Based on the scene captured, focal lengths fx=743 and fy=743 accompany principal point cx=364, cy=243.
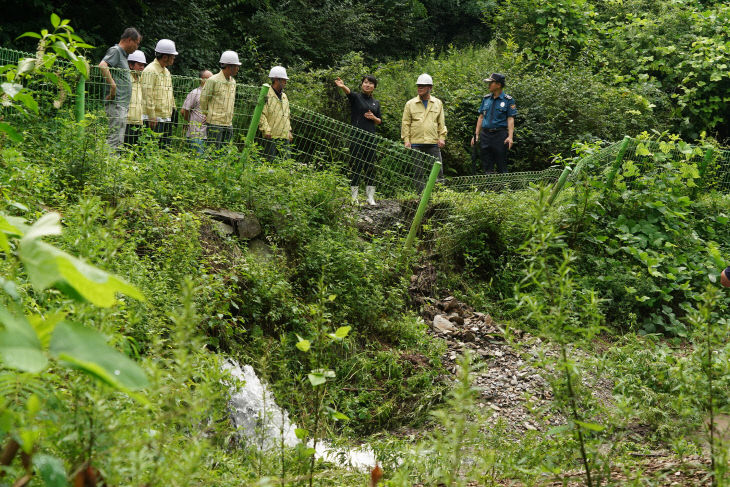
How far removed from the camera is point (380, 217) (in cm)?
827

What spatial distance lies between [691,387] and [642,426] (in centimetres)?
283

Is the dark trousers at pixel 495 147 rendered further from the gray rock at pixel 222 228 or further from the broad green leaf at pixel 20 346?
the broad green leaf at pixel 20 346

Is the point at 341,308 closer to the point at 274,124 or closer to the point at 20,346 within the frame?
the point at 274,124

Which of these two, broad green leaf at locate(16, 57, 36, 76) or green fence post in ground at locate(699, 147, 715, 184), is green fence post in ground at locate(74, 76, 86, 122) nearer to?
broad green leaf at locate(16, 57, 36, 76)

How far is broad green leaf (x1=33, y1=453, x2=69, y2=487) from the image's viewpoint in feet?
4.87

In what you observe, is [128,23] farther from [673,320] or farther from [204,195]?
[673,320]

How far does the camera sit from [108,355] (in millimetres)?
1339

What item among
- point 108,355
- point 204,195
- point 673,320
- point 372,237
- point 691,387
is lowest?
point 673,320

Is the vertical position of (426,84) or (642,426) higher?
(426,84)

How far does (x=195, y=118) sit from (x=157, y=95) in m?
0.45

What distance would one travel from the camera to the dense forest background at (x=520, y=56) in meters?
12.3

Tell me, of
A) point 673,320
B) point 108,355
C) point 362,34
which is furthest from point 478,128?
point 108,355

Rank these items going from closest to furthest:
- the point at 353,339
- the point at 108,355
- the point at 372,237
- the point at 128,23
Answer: the point at 108,355, the point at 353,339, the point at 372,237, the point at 128,23

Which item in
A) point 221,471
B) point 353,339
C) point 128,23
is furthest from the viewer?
point 128,23
